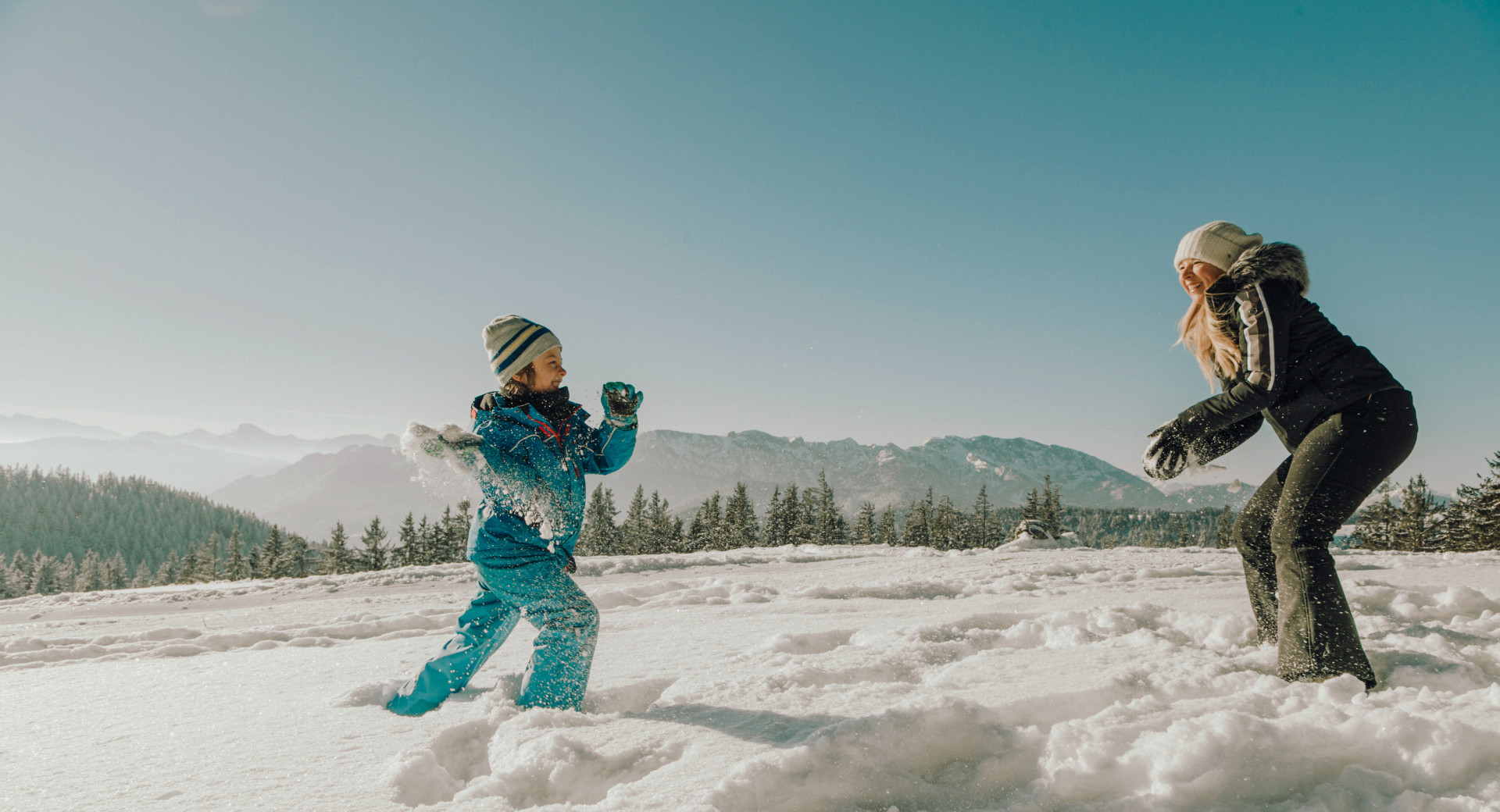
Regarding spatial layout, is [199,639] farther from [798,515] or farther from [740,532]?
[798,515]

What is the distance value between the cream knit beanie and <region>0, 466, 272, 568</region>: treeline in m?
172

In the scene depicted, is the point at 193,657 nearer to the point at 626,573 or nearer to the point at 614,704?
the point at 614,704

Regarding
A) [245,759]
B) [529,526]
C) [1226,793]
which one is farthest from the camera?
[529,526]

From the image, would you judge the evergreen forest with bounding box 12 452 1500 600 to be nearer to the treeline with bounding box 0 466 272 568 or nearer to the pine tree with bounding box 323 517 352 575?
the pine tree with bounding box 323 517 352 575

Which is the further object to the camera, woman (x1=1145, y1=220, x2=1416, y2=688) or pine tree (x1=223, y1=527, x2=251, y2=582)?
pine tree (x1=223, y1=527, x2=251, y2=582)

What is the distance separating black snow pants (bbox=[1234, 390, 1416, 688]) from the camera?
2.29m

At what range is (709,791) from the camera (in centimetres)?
153

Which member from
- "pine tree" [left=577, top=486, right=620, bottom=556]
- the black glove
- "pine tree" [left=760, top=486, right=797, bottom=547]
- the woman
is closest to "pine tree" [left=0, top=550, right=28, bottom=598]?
"pine tree" [left=577, top=486, right=620, bottom=556]

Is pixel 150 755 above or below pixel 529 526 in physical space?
below

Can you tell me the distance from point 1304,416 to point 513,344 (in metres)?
3.29

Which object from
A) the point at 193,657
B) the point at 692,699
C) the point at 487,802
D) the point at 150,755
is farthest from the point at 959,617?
the point at 193,657

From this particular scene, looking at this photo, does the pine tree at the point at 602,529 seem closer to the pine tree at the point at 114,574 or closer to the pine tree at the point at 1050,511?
the pine tree at the point at 1050,511

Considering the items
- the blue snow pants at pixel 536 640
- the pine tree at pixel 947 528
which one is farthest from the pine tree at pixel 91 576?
the blue snow pants at pixel 536 640

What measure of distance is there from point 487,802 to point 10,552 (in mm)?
208796
